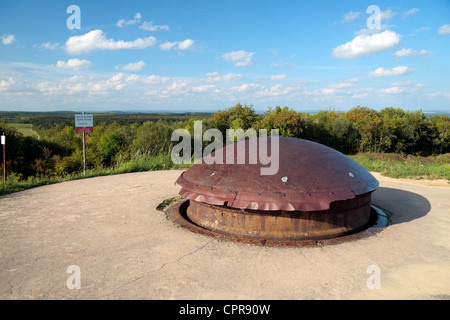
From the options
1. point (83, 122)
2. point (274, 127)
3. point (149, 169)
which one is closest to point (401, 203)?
point (149, 169)

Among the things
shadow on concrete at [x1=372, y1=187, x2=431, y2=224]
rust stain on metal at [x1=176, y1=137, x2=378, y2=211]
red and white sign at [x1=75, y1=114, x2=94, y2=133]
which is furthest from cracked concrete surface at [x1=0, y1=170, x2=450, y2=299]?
red and white sign at [x1=75, y1=114, x2=94, y2=133]

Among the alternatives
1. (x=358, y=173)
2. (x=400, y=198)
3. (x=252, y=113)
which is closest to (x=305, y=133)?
(x=252, y=113)

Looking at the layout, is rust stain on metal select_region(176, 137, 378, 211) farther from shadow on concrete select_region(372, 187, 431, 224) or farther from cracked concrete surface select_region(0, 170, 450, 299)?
shadow on concrete select_region(372, 187, 431, 224)

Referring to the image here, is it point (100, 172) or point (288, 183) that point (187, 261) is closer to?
point (288, 183)

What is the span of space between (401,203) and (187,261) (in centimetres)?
460

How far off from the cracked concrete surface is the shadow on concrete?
0.24 feet

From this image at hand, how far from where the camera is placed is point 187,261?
331cm

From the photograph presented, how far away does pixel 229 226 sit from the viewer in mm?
4082

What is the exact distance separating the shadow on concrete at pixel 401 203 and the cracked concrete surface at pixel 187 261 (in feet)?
0.24

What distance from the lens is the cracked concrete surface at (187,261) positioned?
2738 mm

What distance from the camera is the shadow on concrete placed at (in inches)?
197

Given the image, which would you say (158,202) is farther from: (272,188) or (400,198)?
(400,198)

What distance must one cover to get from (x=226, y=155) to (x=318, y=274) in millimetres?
2297

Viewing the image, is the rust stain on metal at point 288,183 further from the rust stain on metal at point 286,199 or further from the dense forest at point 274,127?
the dense forest at point 274,127
